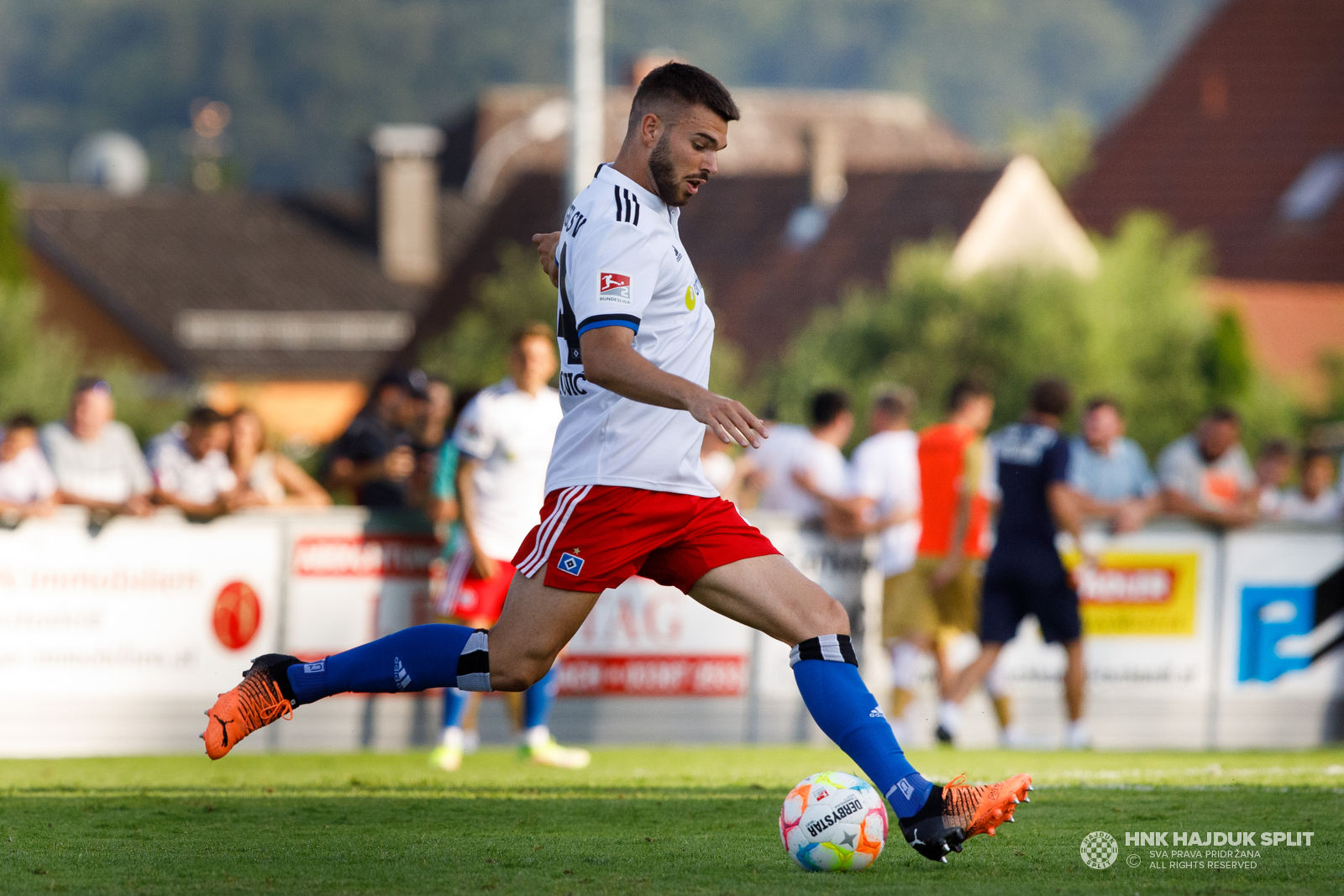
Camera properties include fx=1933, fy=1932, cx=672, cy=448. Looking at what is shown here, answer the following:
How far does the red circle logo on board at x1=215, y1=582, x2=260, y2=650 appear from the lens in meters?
11.4

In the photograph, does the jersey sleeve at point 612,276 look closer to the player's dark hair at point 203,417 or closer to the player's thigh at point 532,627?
the player's thigh at point 532,627

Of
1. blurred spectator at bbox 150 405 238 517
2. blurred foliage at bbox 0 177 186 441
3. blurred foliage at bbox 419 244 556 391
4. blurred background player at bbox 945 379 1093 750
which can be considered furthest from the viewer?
blurred foliage at bbox 0 177 186 441

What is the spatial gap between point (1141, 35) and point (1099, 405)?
624 feet

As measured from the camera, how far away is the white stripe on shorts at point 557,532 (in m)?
5.87

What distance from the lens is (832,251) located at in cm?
4334

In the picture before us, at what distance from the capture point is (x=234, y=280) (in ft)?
213

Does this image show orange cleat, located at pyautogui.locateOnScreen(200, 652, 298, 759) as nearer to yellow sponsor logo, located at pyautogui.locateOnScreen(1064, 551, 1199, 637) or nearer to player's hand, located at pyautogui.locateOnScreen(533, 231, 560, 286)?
player's hand, located at pyautogui.locateOnScreen(533, 231, 560, 286)

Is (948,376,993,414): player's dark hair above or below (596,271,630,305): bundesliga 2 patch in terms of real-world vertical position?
above

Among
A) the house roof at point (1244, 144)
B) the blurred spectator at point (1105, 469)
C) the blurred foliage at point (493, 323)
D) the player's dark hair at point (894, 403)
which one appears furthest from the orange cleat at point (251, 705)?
the house roof at point (1244, 144)

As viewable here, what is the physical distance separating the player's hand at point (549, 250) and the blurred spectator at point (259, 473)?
5.54m

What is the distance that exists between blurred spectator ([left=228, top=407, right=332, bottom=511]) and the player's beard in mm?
6306

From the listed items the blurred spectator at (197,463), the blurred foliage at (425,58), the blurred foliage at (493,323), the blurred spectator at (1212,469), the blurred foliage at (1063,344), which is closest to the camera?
the blurred spectator at (197,463)

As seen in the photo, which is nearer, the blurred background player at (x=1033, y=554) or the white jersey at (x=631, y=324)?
the white jersey at (x=631, y=324)

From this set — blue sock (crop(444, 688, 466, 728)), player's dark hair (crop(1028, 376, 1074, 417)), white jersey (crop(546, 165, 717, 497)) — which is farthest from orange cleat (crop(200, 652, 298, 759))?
player's dark hair (crop(1028, 376, 1074, 417))
